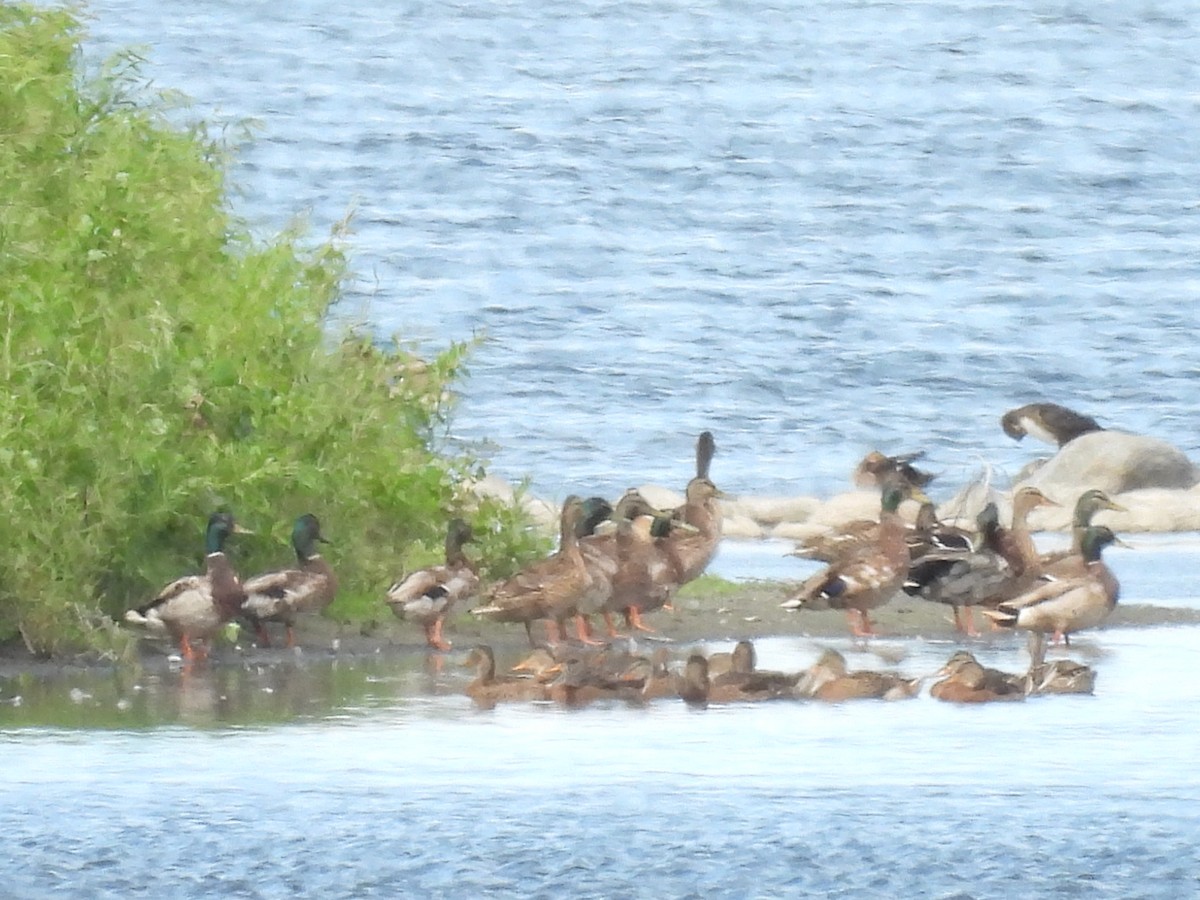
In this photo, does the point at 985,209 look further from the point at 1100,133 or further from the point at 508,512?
the point at 508,512

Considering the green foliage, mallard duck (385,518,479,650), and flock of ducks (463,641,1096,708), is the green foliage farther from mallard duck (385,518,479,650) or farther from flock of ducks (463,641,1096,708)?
flock of ducks (463,641,1096,708)

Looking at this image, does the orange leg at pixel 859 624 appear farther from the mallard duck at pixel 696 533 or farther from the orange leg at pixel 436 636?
the orange leg at pixel 436 636

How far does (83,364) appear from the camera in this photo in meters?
14.5

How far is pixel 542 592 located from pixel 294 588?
4.37ft

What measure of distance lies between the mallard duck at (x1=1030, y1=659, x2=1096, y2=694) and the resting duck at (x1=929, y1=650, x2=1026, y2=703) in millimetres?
157

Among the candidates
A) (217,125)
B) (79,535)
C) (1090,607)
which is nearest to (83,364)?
(79,535)

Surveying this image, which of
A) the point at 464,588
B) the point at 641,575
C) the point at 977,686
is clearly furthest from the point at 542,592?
the point at 977,686

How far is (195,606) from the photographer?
14.4 metres

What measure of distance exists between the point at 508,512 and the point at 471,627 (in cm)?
97

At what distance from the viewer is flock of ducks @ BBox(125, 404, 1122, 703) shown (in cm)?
1334

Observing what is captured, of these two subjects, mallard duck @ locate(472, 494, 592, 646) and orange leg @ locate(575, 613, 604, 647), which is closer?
mallard duck @ locate(472, 494, 592, 646)

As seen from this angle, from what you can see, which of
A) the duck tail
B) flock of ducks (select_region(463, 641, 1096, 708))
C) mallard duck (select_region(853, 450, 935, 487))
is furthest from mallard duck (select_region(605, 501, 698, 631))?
mallard duck (select_region(853, 450, 935, 487))

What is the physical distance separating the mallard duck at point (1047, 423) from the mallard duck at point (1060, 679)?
55.4 feet

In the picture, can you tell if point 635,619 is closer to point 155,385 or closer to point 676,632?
point 676,632
